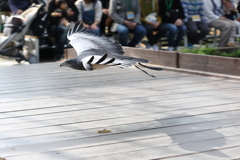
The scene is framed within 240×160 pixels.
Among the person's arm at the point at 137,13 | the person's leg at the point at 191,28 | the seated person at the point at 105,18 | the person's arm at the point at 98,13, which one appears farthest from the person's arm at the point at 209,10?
the person's arm at the point at 98,13

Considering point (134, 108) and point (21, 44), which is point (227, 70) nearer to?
point (134, 108)

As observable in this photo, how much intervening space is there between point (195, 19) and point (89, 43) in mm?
4413

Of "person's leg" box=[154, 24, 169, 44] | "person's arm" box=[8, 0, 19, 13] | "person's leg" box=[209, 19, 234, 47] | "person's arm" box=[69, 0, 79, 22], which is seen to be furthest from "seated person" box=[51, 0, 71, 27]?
"person's leg" box=[209, 19, 234, 47]

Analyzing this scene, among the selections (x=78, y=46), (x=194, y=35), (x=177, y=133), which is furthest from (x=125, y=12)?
(x=177, y=133)

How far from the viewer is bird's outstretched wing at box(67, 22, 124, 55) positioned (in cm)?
399

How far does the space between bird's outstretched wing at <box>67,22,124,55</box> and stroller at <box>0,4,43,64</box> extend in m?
2.85

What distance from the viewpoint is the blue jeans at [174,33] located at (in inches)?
307

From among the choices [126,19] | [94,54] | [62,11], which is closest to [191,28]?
[126,19]

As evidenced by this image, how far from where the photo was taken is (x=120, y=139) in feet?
9.23

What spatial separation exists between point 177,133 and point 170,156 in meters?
0.47

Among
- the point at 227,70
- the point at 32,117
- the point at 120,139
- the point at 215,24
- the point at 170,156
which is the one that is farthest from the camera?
the point at 215,24

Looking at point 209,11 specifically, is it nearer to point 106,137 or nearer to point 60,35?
point 60,35

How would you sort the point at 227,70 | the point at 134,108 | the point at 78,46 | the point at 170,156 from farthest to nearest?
1. the point at 227,70
2. the point at 78,46
3. the point at 134,108
4. the point at 170,156

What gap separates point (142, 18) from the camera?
7.85 m
